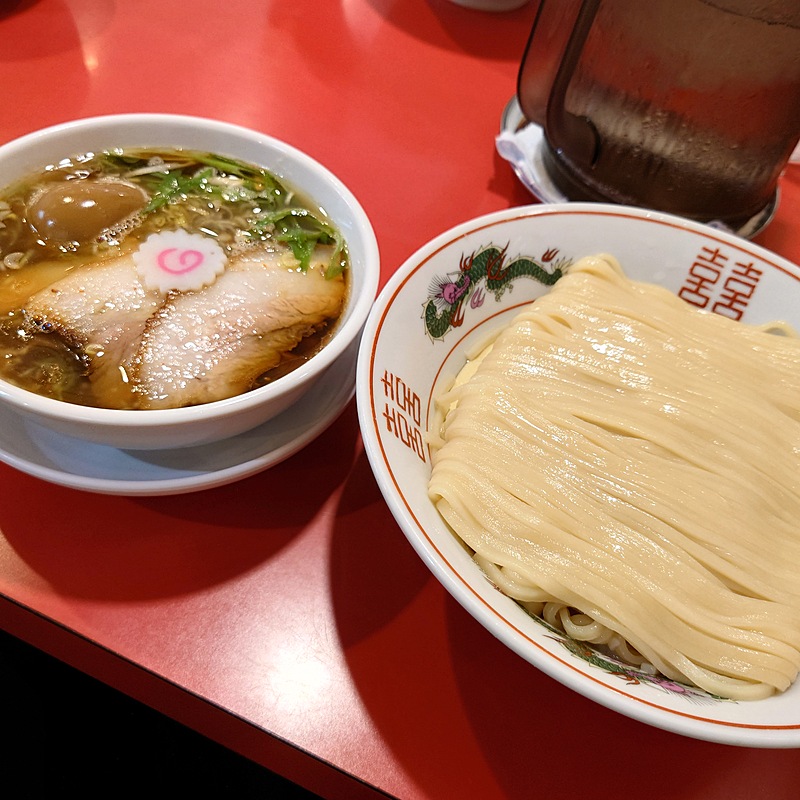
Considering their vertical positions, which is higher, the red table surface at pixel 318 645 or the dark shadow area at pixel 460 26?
the dark shadow area at pixel 460 26

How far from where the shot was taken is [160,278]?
1011 mm

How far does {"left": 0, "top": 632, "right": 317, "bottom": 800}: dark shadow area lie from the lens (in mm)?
1493

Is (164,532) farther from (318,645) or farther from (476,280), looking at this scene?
(476,280)

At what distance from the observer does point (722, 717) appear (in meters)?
0.66

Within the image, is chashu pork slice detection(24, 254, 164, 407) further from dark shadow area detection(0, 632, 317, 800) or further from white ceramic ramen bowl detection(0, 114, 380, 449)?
dark shadow area detection(0, 632, 317, 800)

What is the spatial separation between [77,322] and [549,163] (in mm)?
1031

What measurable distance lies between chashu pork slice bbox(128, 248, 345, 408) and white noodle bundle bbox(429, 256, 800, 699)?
25 cm

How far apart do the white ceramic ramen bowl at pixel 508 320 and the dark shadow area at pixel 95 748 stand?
3.42ft

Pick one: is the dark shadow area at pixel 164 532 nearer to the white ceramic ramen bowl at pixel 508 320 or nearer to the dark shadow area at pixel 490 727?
the dark shadow area at pixel 490 727

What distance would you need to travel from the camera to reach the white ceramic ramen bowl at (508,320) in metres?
0.66

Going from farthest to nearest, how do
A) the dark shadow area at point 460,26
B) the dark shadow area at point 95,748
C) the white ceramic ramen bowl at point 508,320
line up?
the dark shadow area at point 460,26
the dark shadow area at point 95,748
the white ceramic ramen bowl at point 508,320

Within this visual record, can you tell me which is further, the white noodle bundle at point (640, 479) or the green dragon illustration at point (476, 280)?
Answer: the green dragon illustration at point (476, 280)

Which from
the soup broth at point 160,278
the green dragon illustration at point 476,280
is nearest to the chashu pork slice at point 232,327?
the soup broth at point 160,278

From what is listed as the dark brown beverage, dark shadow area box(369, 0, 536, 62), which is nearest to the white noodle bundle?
the dark brown beverage
